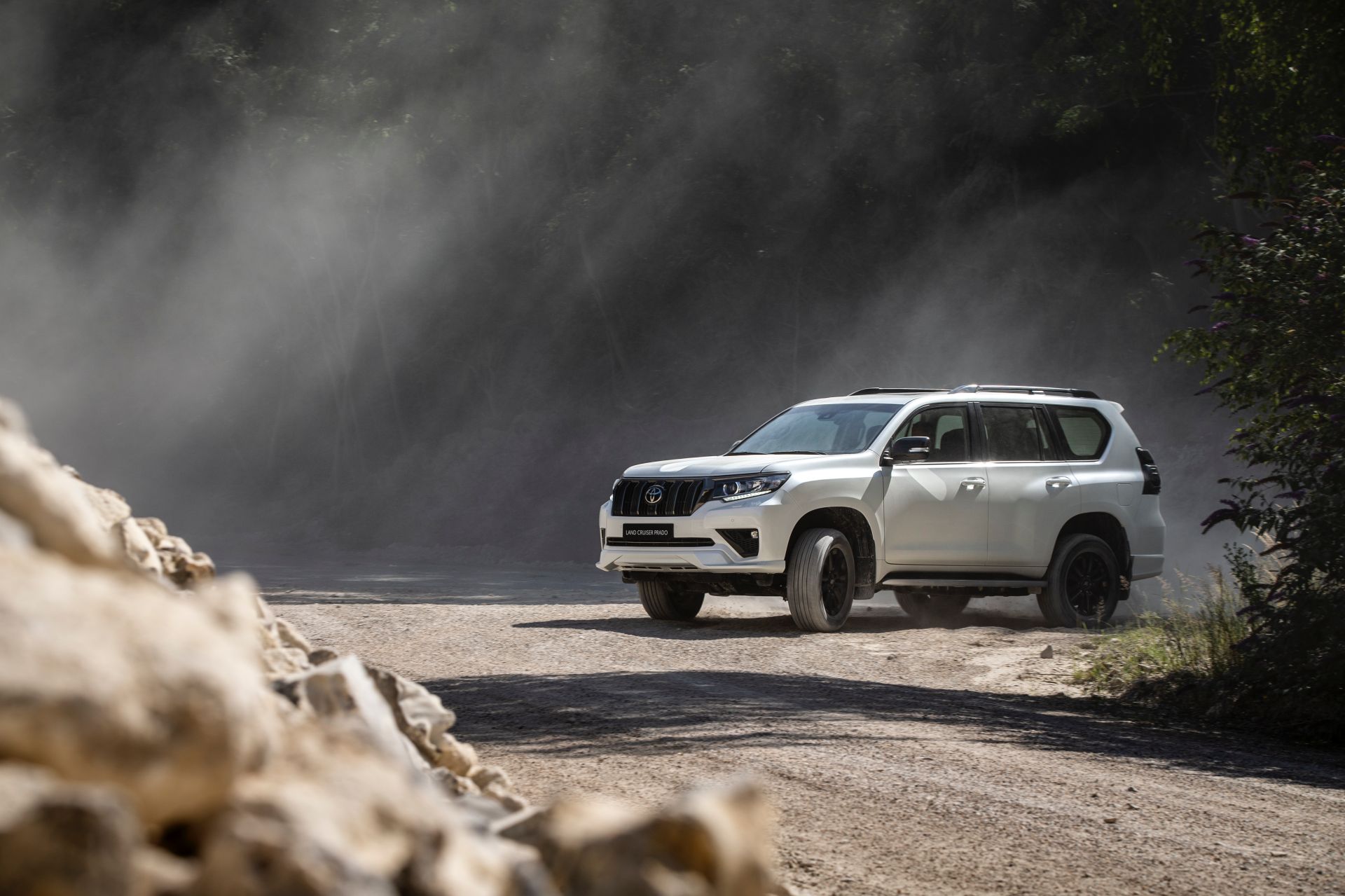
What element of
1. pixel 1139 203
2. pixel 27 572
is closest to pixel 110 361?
pixel 1139 203

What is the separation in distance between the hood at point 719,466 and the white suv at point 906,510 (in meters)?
0.02

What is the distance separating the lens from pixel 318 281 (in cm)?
4488

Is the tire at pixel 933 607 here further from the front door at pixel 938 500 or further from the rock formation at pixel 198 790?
the rock formation at pixel 198 790

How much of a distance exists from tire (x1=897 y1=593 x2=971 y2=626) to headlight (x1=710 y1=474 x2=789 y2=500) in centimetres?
311

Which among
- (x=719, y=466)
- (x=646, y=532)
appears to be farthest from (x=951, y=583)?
(x=646, y=532)

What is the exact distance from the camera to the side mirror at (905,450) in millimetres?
12609

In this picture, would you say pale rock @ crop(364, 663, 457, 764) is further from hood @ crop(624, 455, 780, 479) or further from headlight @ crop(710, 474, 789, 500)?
hood @ crop(624, 455, 780, 479)

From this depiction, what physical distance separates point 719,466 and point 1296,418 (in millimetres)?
4825

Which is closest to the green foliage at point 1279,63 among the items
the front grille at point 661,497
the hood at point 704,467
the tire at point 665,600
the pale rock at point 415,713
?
the hood at point 704,467

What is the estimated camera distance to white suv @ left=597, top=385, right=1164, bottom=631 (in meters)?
12.2

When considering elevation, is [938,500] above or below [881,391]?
below

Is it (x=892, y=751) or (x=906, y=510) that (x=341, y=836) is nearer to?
(x=892, y=751)

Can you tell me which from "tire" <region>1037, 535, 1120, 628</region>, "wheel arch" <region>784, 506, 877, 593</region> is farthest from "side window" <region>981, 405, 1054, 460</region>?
"wheel arch" <region>784, 506, 877, 593</region>

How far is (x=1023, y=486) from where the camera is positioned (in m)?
13.5
